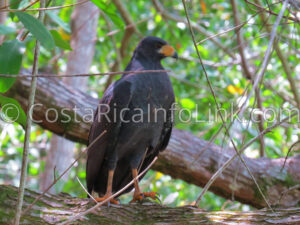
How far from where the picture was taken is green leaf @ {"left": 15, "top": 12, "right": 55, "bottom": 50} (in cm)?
178

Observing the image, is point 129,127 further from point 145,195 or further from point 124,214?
point 124,214

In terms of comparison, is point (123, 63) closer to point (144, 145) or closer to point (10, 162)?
point (10, 162)

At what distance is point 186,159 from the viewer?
428 centimetres

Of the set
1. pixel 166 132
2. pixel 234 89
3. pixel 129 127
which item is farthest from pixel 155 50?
pixel 234 89

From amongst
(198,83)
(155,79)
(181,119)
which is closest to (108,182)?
(155,79)

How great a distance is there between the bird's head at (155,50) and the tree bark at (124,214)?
6.30 feet

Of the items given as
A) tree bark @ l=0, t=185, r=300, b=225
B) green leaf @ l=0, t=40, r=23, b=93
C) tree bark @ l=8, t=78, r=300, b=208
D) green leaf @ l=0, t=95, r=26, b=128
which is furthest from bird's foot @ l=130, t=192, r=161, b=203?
green leaf @ l=0, t=40, r=23, b=93

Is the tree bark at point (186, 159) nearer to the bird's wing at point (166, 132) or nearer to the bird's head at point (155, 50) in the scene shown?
the bird's wing at point (166, 132)

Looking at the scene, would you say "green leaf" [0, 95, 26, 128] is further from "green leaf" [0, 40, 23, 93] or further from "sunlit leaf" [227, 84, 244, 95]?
"sunlit leaf" [227, 84, 244, 95]

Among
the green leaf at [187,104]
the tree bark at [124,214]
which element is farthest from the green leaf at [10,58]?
the green leaf at [187,104]

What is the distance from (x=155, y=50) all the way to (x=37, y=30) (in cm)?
251

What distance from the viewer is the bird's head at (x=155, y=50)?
4.20m

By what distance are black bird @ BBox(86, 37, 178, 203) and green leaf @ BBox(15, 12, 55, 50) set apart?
169 cm

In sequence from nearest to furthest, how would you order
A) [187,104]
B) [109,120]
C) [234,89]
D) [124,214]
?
[124,214] < [109,120] < [234,89] < [187,104]
